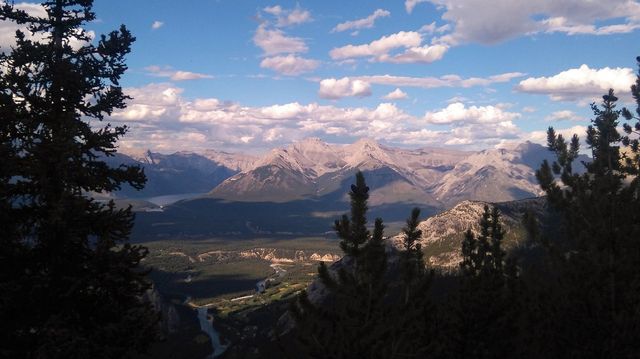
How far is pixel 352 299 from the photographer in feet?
79.9

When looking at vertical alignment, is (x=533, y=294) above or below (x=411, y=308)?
below

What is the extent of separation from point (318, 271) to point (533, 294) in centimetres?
2100

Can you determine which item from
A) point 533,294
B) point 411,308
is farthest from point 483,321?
point 411,308

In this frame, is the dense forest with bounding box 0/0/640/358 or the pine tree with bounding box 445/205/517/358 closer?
the dense forest with bounding box 0/0/640/358

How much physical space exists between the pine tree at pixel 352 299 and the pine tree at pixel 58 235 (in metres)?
8.81

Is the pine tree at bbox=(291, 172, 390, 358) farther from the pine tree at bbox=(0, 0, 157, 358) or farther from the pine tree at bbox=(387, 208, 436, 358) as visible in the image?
the pine tree at bbox=(0, 0, 157, 358)

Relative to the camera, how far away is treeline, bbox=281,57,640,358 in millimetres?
23922

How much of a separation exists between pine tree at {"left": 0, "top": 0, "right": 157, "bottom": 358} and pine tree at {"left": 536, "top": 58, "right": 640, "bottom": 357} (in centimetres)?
2330

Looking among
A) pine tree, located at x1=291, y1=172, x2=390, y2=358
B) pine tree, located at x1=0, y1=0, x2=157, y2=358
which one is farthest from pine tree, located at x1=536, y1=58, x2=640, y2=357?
pine tree, located at x1=0, y1=0, x2=157, y2=358

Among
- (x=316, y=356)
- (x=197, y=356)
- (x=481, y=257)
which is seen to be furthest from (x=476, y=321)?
(x=197, y=356)

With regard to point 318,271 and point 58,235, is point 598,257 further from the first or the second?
point 58,235

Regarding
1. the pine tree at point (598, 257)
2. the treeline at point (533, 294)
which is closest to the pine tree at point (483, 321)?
the treeline at point (533, 294)

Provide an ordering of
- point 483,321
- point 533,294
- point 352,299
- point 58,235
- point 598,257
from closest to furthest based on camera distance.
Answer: point 58,235 < point 352,299 < point 598,257 < point 533,294 < point 483,321

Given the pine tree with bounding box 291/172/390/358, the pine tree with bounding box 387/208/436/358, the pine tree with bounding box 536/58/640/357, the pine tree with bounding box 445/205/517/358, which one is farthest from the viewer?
the pine tree with bounding box 445/205/517/358
